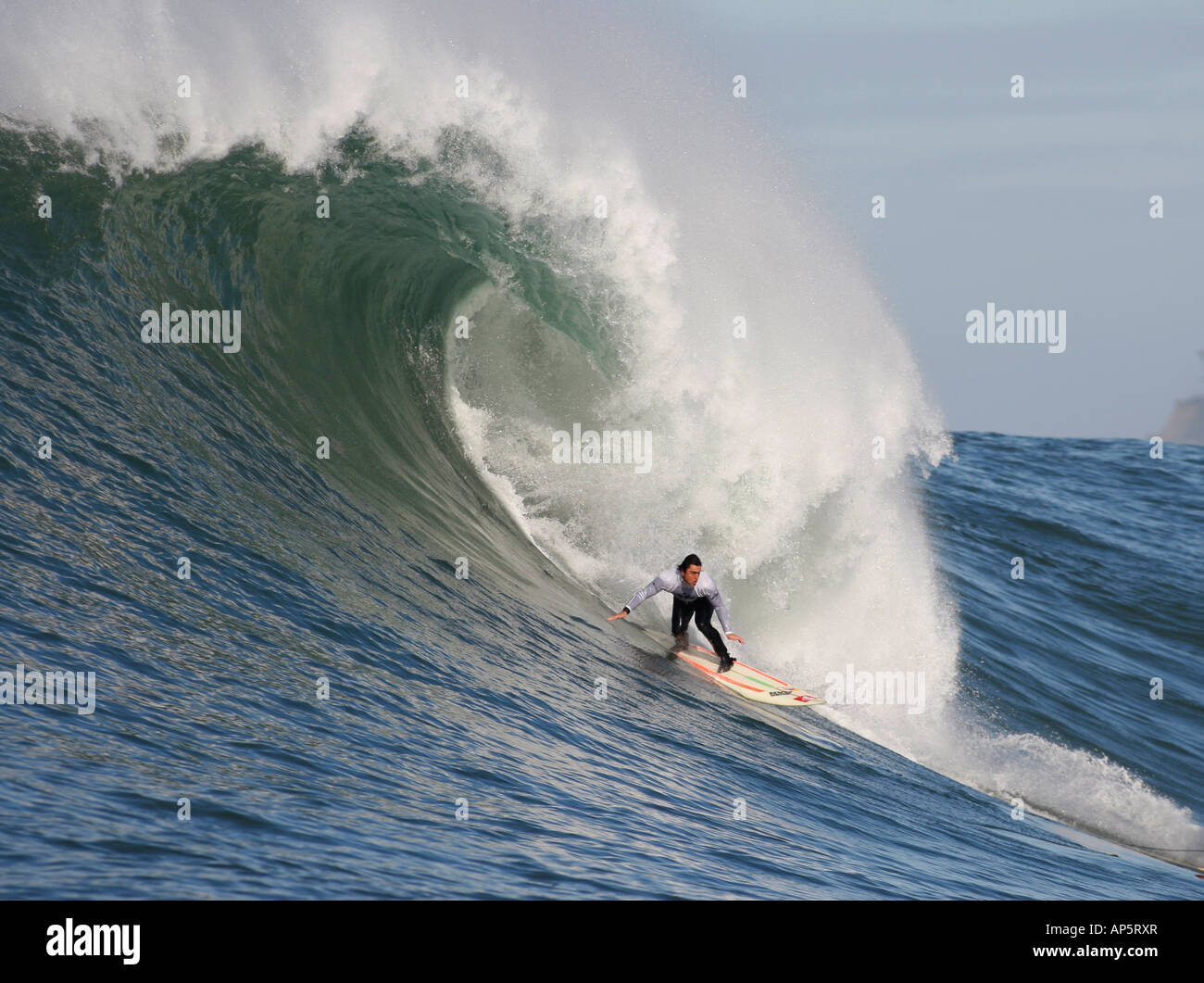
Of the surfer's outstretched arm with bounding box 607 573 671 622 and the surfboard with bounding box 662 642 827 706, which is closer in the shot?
the surfboard with bounding box 662 642 827 706

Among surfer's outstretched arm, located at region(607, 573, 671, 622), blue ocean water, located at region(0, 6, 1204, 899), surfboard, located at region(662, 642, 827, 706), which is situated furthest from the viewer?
surfer's outstretched arm, located at region(607, 573, 671, 622)

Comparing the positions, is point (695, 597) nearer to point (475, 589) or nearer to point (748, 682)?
point (748, 682)

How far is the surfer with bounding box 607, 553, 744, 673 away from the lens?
975 centimetres

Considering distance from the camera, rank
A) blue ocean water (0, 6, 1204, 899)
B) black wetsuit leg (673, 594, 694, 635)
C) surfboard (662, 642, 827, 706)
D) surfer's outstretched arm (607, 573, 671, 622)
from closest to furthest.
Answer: blue ocean water (0, 6, 1204, 899)
surfboard (662, 642, 827, 706)
surfer's outstretched arm (607, 573, 671, 622)
black wetsuit leg (673, 594, 694, 635)

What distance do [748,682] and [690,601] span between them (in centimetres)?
83

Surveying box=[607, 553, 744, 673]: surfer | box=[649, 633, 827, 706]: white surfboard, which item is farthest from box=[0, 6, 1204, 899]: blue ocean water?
box=[607, 553, 744, 673]: surfer

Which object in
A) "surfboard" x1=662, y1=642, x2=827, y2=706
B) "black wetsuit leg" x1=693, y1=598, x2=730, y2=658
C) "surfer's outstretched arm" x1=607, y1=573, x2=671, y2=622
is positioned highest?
"surfer's outstretched arm" x1=607, y1=573, x2=671, y2=622

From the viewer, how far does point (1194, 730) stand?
42.2ft

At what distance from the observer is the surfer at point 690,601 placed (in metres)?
9.75

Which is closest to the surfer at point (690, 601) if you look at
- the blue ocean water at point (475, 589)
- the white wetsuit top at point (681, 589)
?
the white wetsuit top at point (681, 589)

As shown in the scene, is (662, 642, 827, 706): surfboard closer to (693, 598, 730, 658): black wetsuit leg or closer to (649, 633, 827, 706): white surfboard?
(649, 633, 827, 706): white surfboard

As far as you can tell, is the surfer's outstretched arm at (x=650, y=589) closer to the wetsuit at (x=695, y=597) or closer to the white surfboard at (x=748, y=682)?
the wetsuit at (x=695, y=597)
